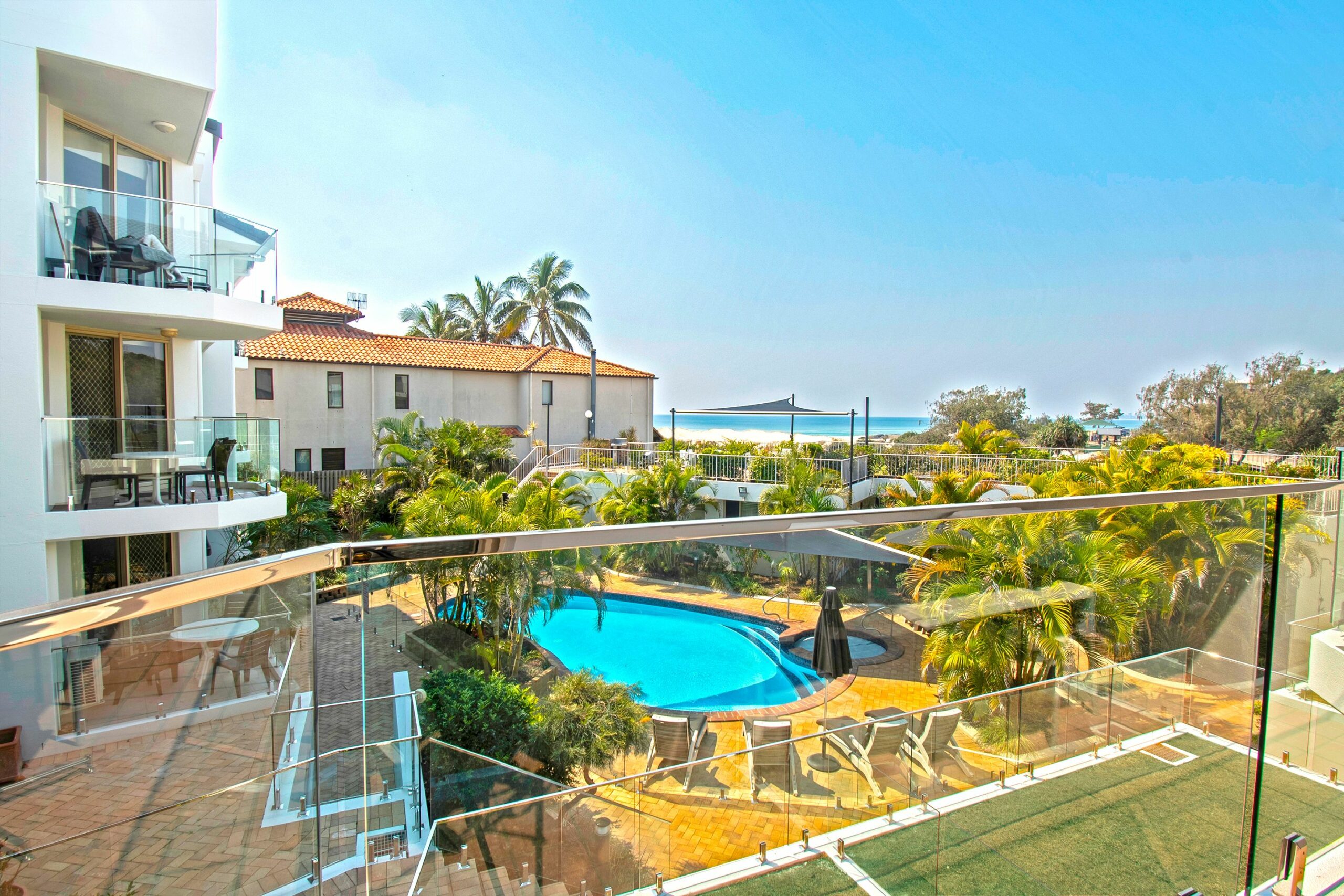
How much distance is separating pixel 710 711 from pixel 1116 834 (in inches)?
55.2

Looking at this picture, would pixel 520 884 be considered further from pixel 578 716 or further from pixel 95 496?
pixel 95 496

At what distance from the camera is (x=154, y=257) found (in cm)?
899

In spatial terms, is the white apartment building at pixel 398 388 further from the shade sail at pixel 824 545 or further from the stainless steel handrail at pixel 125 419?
the shade sail at pixel 824 545

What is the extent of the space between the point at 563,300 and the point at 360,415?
64.3 ft

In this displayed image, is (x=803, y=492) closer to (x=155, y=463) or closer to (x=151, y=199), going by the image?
(x=155, y=463)

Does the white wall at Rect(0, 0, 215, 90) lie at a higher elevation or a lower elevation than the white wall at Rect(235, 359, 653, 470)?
higher

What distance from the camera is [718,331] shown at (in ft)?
301

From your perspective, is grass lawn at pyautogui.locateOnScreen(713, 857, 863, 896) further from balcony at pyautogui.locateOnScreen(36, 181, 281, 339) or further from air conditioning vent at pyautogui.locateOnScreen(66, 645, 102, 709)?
balcony at pyautogui.locateOnScreen(36, 181, 281, 339)

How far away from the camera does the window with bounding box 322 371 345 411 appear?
2531cm

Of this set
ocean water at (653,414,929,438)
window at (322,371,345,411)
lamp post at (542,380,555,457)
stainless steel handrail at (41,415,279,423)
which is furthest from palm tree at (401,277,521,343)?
ocean water at (653,414,929,438)

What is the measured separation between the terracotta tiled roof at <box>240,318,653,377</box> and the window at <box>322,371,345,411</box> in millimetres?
441

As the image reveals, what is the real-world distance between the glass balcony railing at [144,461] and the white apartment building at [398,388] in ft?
43.9

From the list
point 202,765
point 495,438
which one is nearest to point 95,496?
point 202,765

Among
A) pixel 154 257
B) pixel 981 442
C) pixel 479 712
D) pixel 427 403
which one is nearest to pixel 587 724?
pixel 479 712
